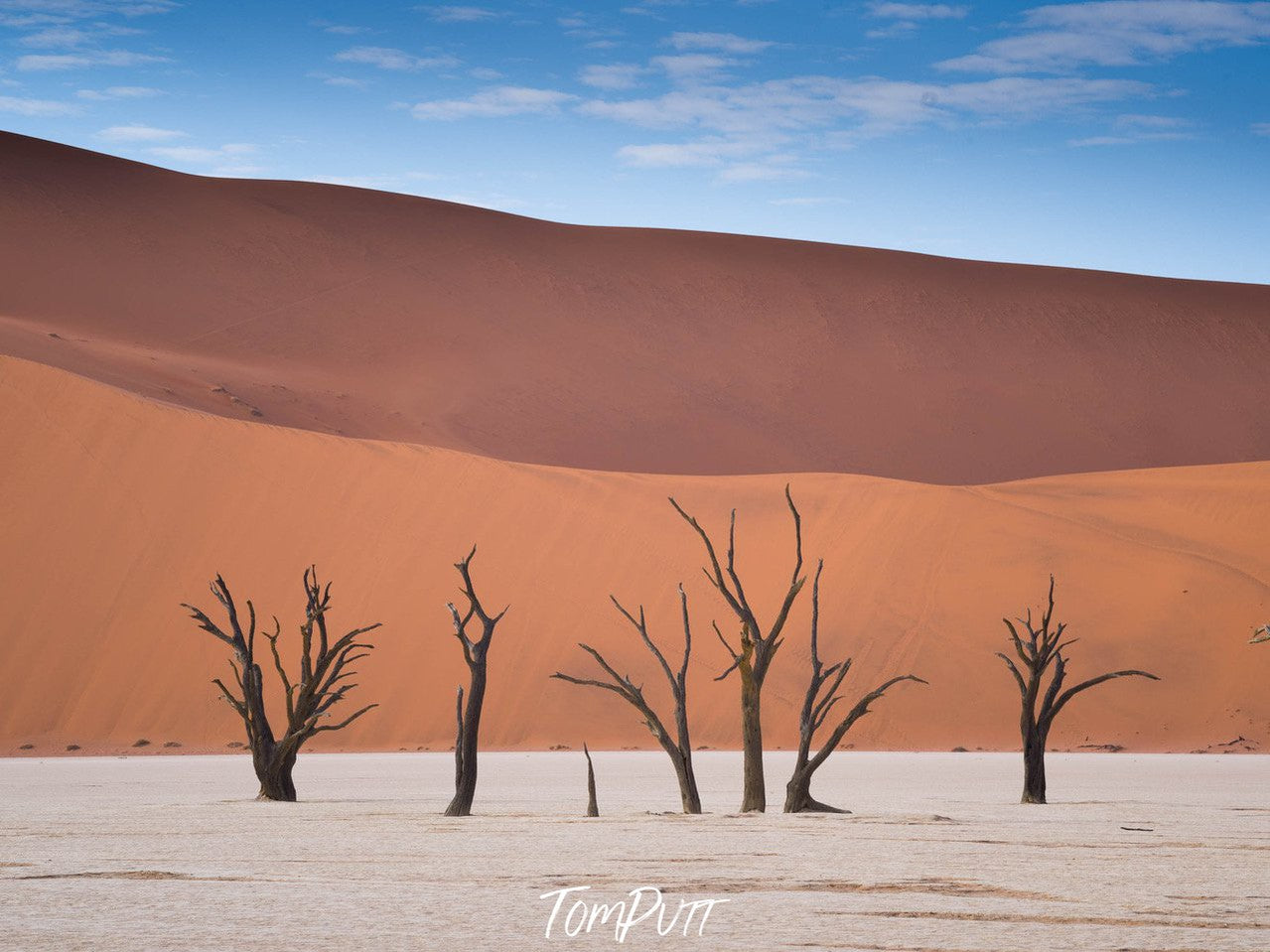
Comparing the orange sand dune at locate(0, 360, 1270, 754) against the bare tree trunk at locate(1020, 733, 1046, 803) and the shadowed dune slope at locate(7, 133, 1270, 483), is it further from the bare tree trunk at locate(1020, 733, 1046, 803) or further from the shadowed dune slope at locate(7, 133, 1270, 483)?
the bare tree trunk at locate(1020, 733, 1046, 803)

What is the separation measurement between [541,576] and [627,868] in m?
23.2

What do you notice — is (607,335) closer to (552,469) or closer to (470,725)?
(552,469)

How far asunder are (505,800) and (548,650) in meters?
13.3

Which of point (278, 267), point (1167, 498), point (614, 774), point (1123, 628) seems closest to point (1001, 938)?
point (614, 774)

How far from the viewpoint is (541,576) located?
107 feet

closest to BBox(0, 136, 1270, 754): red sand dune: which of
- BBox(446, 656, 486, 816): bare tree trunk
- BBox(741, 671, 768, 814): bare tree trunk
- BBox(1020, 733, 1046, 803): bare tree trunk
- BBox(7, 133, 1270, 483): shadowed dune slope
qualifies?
BBox(7, 133, 1270, 483): shadowed dune slope

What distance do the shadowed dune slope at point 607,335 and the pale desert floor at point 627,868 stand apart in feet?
96.1

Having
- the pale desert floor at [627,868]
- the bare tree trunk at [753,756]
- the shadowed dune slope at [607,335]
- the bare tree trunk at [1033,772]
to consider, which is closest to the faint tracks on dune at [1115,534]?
the shadowed dune slope at [607,335]

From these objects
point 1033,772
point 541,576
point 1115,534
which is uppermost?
point 1115,534

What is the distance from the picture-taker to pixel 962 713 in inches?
1144

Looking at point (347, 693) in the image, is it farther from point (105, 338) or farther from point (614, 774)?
point (105, 338)

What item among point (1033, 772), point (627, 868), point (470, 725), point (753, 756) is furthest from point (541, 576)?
point (627, 868)

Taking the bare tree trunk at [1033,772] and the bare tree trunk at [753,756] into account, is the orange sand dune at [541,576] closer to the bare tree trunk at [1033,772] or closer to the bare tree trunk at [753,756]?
the bare tree trunk at [1033,772]

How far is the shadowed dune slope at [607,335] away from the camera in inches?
2009
